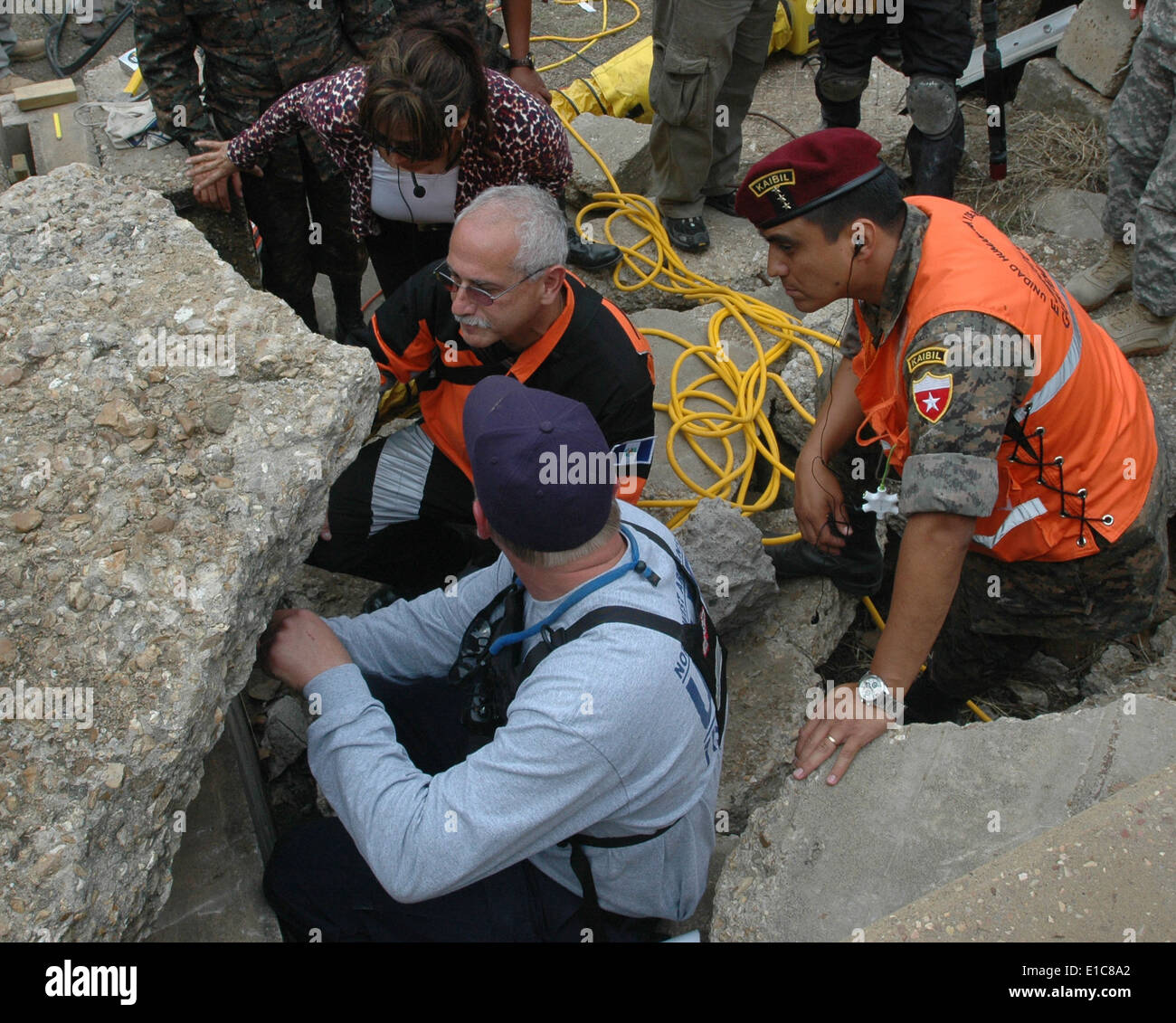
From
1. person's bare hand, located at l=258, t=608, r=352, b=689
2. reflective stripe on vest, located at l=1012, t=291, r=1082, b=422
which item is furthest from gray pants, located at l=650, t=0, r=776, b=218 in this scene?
person's bare hand, located at l=258, t=608, r=352, b=689

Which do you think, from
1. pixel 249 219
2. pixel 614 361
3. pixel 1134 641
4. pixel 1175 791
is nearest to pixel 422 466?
pixel 614 361

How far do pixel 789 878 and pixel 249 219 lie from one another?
10.6ft

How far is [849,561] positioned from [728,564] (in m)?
0.49

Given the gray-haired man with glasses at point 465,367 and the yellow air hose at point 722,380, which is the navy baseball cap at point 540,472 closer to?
the gray-haired man with glasses at point 465,367

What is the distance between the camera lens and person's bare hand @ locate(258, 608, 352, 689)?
77.1 inches

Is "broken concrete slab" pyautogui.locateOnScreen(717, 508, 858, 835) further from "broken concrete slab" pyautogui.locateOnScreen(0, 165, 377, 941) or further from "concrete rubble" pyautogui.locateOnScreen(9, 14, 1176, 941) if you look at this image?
"broken concrete slab" pyautogui.locateOnScreen(0, 165, 377, 941)

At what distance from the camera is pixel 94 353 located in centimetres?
195

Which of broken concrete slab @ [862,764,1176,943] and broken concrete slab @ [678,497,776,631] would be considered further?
broken concrete slab @ [678,497,776,631]

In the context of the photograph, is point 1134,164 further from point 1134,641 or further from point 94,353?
point 94,353

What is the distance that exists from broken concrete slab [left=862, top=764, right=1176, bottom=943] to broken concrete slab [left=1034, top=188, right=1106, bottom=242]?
3777mm

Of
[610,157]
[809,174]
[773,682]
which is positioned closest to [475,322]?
[809,174]

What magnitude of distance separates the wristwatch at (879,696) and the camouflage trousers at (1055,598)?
710 millimetres

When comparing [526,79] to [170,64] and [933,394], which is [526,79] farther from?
[933,394]

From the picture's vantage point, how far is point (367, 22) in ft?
11.8
